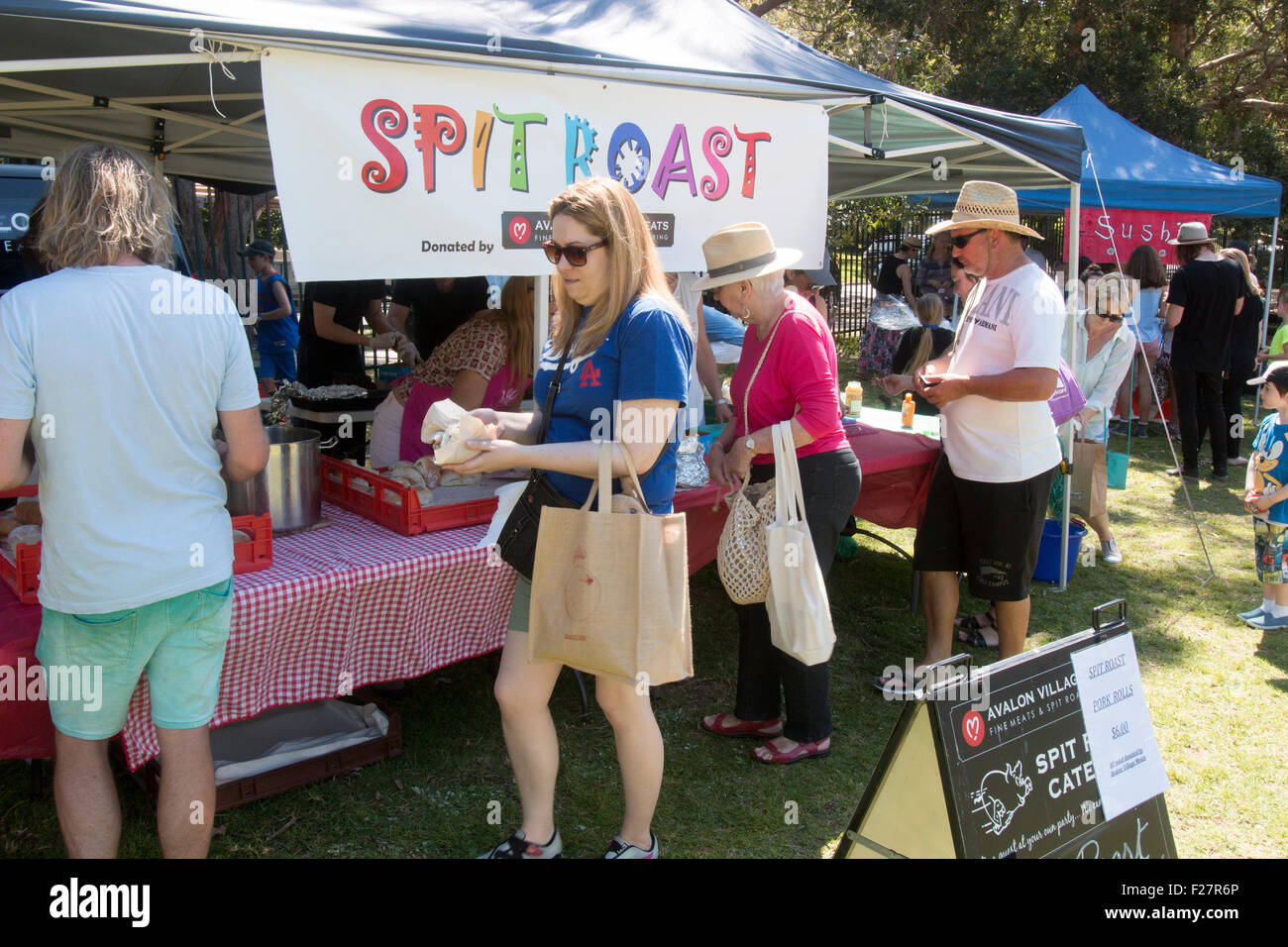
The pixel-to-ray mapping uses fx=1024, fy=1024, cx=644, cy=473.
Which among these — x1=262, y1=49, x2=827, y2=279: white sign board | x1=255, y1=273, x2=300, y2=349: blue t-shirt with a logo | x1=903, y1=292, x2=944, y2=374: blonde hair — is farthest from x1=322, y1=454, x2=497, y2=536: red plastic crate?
x1=255, y1=273, x2=300, y2=349: blue t-shirt with a logo

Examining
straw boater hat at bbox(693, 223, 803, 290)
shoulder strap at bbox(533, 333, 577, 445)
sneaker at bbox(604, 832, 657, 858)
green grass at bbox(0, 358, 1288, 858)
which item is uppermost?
straw boater hat at bbox(693, 223, 803, 290)

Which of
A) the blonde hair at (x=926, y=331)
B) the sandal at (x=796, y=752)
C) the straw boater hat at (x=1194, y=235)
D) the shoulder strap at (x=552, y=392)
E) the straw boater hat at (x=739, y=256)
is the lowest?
the sandal at (x=796, y=752)

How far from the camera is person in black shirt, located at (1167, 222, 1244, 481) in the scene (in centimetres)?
778

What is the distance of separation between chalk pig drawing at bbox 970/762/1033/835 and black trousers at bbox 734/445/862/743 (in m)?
1.10

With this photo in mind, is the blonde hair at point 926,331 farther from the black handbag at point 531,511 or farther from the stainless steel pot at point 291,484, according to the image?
the black handbag at point 531,511

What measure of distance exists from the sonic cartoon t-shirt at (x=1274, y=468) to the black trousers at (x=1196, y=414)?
3.56 metres

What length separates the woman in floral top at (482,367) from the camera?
352 cm

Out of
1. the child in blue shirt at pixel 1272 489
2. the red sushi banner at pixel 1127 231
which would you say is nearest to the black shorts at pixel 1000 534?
the child in blue shirt at pixel 1272 489

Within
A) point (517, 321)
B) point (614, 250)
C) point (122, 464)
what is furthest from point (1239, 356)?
point (122, 464)

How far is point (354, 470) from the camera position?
3398mm

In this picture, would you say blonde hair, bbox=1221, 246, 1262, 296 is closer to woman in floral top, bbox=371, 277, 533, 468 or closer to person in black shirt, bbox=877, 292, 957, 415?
person in black shirt, bbox=877, 292, 957, 415
